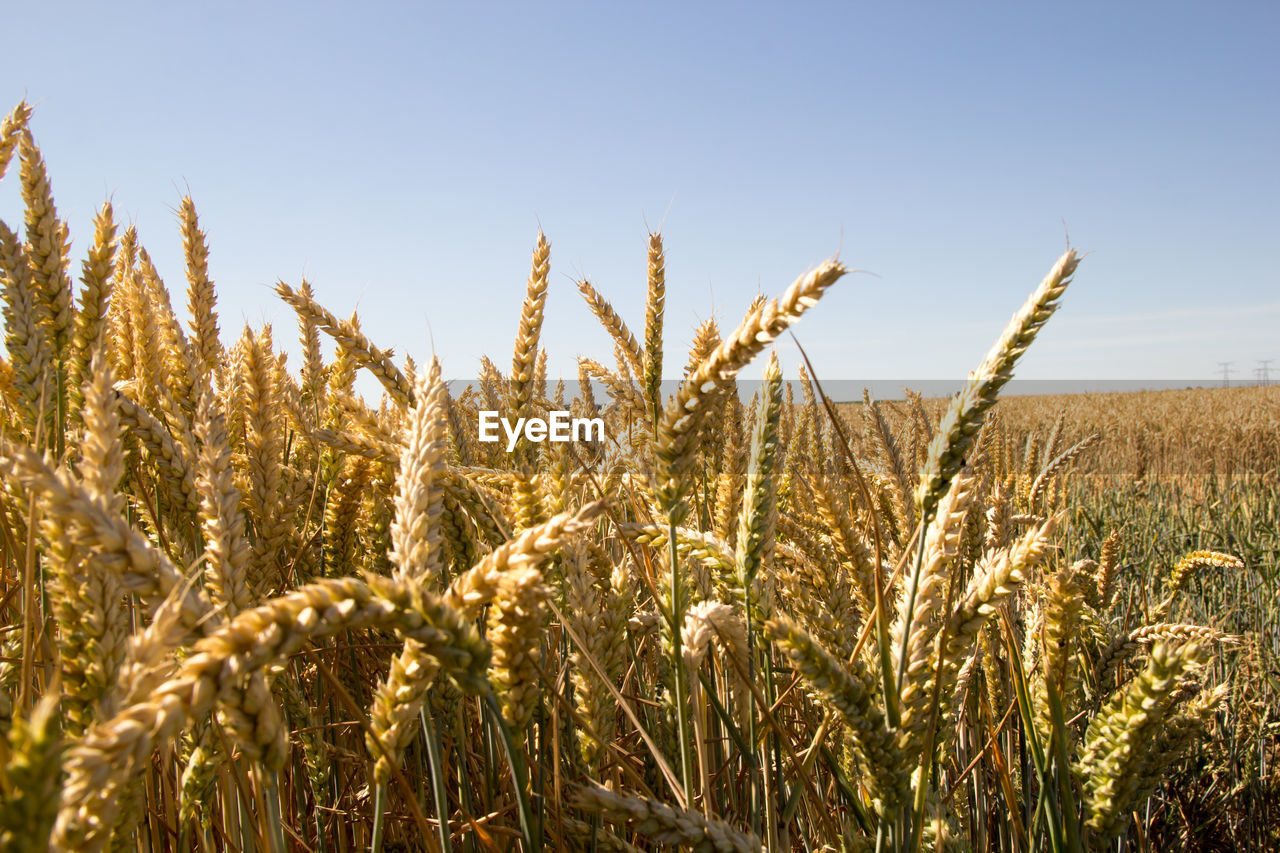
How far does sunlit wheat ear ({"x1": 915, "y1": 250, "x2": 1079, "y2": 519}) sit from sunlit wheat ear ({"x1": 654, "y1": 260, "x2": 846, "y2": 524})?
241mm

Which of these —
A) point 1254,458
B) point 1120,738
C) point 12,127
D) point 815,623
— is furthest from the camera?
point 1254,458

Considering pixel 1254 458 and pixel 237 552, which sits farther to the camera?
pixel 1254 458

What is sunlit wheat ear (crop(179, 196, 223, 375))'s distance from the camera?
1999mm

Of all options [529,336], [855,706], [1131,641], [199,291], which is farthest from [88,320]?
[1131,641]

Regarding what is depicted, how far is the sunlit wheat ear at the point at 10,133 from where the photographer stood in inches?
66.7

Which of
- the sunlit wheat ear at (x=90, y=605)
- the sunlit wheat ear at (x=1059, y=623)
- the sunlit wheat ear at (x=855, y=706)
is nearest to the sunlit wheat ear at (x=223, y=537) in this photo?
the sunlit wheat ear at (x=90, y=605)

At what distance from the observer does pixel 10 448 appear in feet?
2.87

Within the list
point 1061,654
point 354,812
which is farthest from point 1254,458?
point 354,812

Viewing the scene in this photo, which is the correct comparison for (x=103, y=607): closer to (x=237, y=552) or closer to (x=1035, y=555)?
(x=237, y=552)

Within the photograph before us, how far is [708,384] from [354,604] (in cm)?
50

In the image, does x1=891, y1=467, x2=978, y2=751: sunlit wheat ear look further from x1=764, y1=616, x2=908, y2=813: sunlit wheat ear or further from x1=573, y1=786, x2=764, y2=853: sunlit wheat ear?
x1=573, y1=786, x2=764, y2=853: sunlit wheat ear

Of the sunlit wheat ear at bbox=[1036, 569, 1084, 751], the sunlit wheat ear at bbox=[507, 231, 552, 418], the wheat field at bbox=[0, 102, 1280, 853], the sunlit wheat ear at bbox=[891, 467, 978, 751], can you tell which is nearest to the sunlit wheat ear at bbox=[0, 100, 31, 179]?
the wheat field at bbox=[0, 102, 1280, 853]

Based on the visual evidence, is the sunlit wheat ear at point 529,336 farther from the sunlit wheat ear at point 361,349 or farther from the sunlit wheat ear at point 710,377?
the sunlit wheat ear at point 710,377

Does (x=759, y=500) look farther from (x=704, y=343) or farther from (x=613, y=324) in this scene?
(x=613, y=324)
